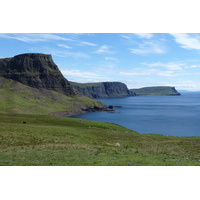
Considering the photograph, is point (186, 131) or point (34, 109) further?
point (34, 109)

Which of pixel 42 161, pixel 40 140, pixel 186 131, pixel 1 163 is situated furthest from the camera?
pixel 186 131

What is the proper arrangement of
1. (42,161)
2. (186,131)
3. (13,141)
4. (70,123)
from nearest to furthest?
(42,161) < (13,141) < (70,123) < (186,131)

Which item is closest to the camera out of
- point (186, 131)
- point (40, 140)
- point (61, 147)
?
point (61, 147)

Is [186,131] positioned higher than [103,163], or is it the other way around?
[103,163]

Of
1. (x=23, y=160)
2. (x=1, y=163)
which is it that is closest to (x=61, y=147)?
(x=23, y=160)

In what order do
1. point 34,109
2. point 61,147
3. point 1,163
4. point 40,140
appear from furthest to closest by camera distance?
point 34,109, point 40,140, point 61,147, point 1,163

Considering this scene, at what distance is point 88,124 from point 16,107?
106m

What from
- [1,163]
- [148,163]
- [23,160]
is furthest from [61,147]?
[148,163]

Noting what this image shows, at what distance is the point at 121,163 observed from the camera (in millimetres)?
21141

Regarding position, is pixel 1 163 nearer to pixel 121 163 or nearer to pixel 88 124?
pixel 121 163

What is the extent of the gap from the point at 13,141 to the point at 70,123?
4024 centimetres

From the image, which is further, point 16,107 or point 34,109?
point 34,109

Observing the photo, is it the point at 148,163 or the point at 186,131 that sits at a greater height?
the point at 148,163

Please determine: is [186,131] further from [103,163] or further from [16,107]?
[16,107]
